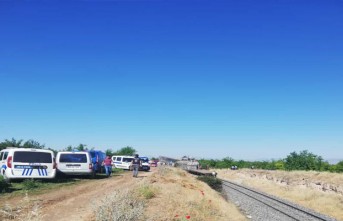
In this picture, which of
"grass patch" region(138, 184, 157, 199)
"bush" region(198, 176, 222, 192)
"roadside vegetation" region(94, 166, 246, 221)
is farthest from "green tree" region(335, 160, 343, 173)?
"grass patch" region(138, 184, 157, 199)

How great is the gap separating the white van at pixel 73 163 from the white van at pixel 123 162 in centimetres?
1603

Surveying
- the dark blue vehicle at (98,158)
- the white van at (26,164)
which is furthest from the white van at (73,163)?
the dark blue vehicle at (98,158)

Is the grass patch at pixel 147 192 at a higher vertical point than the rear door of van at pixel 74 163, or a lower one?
lower

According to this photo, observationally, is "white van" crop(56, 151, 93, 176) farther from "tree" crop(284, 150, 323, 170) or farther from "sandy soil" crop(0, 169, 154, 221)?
"tree" crop(284, 150, 323, 170)

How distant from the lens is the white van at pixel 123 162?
126 feet

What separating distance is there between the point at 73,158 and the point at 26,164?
438cm

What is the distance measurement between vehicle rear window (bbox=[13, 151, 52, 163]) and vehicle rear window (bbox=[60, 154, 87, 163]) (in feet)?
10.5

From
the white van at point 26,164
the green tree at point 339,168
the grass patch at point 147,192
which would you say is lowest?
the grass patch at point 147,192

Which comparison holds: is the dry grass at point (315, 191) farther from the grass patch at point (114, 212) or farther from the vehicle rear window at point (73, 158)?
the grass patch at point (114, 212)

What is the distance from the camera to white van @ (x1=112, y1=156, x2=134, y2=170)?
3841 centimetres

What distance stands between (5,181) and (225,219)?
10544mm

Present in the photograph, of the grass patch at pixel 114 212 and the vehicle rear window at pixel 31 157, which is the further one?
the vehicle rear window at pixel 31 157

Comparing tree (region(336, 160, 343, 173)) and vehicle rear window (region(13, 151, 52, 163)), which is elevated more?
tree (region(336, 160, 343, 173))

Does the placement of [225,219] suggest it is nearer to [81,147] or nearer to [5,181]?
[5,181]
